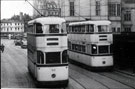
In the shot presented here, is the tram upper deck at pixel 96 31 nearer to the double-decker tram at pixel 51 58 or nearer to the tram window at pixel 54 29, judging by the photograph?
the tram window at pixel 54 29

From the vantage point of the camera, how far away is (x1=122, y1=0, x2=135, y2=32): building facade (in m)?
46.6

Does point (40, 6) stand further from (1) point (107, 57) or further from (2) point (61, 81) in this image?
(2) point (61, 81)

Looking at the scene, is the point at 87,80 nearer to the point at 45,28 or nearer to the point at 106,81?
the point at 106,81

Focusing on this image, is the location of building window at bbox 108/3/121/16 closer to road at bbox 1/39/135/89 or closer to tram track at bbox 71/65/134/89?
road at bbox 1/39/135/89

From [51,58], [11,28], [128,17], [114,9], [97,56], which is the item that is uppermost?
[114,9]

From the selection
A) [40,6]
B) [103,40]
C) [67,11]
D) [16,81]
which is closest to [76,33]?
[103,40]

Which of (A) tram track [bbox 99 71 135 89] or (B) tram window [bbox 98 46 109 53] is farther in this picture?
(B) tram window [bbox 98 46 109 53]

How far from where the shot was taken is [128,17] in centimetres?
4681

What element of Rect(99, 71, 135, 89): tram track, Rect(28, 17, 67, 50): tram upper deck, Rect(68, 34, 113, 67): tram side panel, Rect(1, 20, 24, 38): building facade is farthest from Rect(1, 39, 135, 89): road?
Rect(1, 20, 24, 38): building facade

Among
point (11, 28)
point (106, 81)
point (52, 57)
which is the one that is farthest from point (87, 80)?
point (11, 28)

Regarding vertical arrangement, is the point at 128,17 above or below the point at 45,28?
above

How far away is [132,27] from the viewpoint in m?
46.9

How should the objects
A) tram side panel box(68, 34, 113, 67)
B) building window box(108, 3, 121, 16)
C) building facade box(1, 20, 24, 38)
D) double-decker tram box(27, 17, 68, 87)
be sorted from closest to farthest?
1. double-decker tram box(27, 17, 68, 87)
2. tram side panel box(68, 34, 113, 67)
3. building window box(108, 3, 121, 16)
4. building facade box(1, 20, 24, 38)

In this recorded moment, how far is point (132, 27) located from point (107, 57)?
26.0 metres
